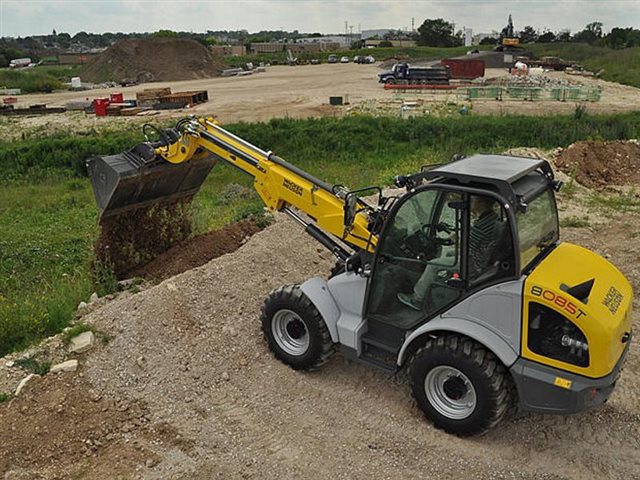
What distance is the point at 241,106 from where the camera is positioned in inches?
1259

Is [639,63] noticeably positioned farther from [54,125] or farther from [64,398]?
[64,398]

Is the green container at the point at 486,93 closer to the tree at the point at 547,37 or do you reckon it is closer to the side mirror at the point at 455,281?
the side mirror at the point at 455,281

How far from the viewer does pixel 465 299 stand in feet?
15.3

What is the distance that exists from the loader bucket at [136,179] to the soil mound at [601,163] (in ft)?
30.4

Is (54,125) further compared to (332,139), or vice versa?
(54,125)

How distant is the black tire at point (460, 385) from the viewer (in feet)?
14.9

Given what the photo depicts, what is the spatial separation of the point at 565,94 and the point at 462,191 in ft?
95.1

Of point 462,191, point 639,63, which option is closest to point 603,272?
point 462,191

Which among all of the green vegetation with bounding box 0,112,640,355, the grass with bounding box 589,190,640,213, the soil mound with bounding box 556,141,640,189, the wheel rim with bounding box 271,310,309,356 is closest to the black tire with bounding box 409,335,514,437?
the wheel rim with bounding box 271,310,309,356

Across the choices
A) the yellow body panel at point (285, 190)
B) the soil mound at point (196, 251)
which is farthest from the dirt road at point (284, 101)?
the yellow body panel at point (285, 190)

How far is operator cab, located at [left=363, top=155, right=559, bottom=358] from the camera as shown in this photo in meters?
4.48

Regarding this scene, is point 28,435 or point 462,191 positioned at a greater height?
point 462,191

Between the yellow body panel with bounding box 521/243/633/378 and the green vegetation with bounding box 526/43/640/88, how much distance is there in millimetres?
38444

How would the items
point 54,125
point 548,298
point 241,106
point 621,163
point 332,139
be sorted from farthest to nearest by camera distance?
point 241,106 < point 54,125 < point 332,139 < point 621,163 < point 548,298
